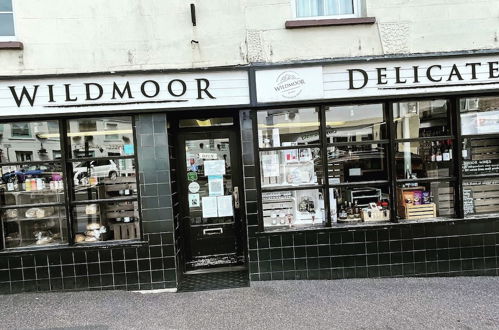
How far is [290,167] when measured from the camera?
6.14 meters

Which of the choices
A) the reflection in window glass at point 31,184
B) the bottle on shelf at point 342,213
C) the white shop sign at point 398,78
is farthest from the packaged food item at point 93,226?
the bottle on shelf at point 342,213

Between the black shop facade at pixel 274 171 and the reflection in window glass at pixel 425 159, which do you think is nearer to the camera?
the black shop facade at pixel 274 171

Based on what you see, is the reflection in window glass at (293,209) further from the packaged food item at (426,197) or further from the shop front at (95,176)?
the packaged food item at (426,197)

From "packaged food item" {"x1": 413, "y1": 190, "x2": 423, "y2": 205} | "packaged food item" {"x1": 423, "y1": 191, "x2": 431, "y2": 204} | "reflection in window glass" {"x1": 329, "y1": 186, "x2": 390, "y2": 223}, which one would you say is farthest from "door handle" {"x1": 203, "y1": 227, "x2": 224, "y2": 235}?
"packaged food item" {"x1": 423, "y1": 191, "x2": 431, "y2": 204}

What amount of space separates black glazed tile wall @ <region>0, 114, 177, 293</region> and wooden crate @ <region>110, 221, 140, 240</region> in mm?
232

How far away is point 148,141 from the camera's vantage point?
5.76 metres

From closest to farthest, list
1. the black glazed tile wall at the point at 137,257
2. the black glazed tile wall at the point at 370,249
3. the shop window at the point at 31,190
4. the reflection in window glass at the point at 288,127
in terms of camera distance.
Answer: the black glazed tile wall at the point at 137,257
the shop window at the point at 31,190
the black glazed tile wall at the point at 370,249
the reflection in window glass at the point at 288,127

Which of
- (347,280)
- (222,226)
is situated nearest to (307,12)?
(222,226)

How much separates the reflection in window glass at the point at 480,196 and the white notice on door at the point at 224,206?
3.58 metres

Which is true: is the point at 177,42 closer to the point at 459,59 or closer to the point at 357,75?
the point at 357,75

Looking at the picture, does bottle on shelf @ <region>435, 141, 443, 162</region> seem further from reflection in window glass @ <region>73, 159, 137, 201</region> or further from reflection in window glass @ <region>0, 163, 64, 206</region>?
reflection in window glass @ <region>0, 163, 64, 206</region>

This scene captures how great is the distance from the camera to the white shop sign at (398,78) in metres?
5.74

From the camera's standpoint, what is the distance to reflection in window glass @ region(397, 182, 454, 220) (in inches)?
241

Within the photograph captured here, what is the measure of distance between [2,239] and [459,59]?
6.94 meters
